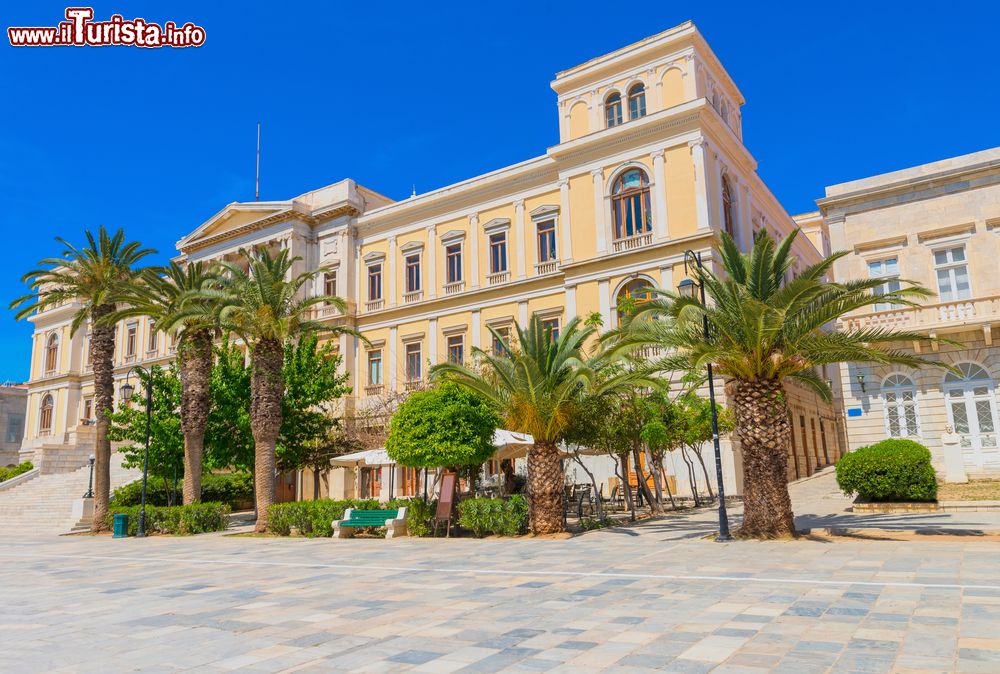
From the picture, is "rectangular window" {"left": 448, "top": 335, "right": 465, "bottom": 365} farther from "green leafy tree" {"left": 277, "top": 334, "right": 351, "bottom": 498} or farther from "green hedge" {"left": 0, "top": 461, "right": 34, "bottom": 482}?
"green hedge" {"left": 0, "top": 461, "right": 34, "bottom": 482}

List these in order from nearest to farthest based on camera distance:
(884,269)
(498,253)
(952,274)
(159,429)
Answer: (952,274), (884,269), (159,429), (498,253)

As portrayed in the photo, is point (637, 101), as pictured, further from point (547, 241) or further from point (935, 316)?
point (935, 316)

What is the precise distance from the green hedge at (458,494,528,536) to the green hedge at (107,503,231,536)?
1031 cm

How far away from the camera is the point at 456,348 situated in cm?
3622

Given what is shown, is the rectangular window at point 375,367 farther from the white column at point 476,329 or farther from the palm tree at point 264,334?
the palm tree at point 264,334

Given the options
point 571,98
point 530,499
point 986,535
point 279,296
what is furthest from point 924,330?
point 279,296

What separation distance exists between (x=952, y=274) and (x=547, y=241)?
1587 cm

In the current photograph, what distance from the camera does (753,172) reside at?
34875 millimetres

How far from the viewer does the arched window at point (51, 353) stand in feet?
188

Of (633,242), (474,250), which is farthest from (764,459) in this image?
(474,250)

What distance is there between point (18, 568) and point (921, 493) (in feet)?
62.0

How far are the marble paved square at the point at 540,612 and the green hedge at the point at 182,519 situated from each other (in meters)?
10.2

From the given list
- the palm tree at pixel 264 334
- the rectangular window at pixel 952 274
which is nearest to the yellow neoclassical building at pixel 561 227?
the rectangular window at pixel 952 274

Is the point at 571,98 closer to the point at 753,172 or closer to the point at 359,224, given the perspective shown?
the point at 753,172
